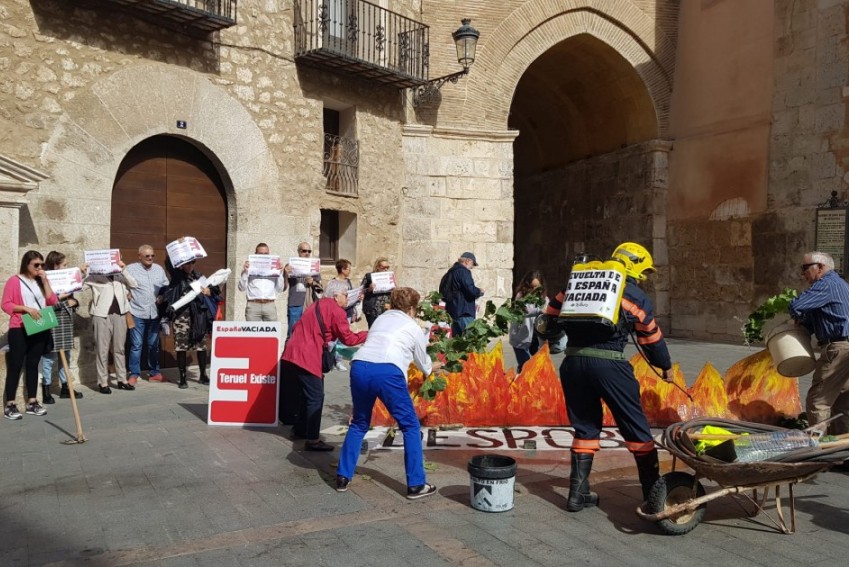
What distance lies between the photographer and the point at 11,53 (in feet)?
29.1

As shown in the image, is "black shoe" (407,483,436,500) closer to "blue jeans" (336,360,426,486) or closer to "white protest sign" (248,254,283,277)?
"blue jeans" (336,360,426,486)

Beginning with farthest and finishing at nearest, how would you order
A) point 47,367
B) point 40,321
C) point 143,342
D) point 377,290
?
1. point 377,290
2. point 143,342
3. point 47,367
4. point 40,321

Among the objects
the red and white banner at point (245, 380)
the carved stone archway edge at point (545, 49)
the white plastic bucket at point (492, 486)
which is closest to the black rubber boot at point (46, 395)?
the red and white banner at point (245, 380)

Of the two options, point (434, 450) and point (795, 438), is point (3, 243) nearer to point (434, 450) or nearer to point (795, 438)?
point (434, 450)

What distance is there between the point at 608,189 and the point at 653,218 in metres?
1.72

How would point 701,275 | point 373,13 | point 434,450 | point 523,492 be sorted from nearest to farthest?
1. point 523,492
2. point 434,450
3. point 373,13
4. point 701,275

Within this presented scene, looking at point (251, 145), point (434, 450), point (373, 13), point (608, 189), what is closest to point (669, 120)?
point (608, 189)

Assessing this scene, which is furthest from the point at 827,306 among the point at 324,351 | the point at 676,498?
the point at 324,351

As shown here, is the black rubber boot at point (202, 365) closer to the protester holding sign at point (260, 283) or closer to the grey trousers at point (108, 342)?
the protester holding sign at point (260, 283)

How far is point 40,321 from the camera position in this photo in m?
7.46

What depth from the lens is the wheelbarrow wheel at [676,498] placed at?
4316 millimetres

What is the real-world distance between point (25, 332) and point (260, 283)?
2981mm

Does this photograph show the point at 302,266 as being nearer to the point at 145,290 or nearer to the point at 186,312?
the point at 186,312

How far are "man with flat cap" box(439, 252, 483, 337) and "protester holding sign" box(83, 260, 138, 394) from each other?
4.12 metres
